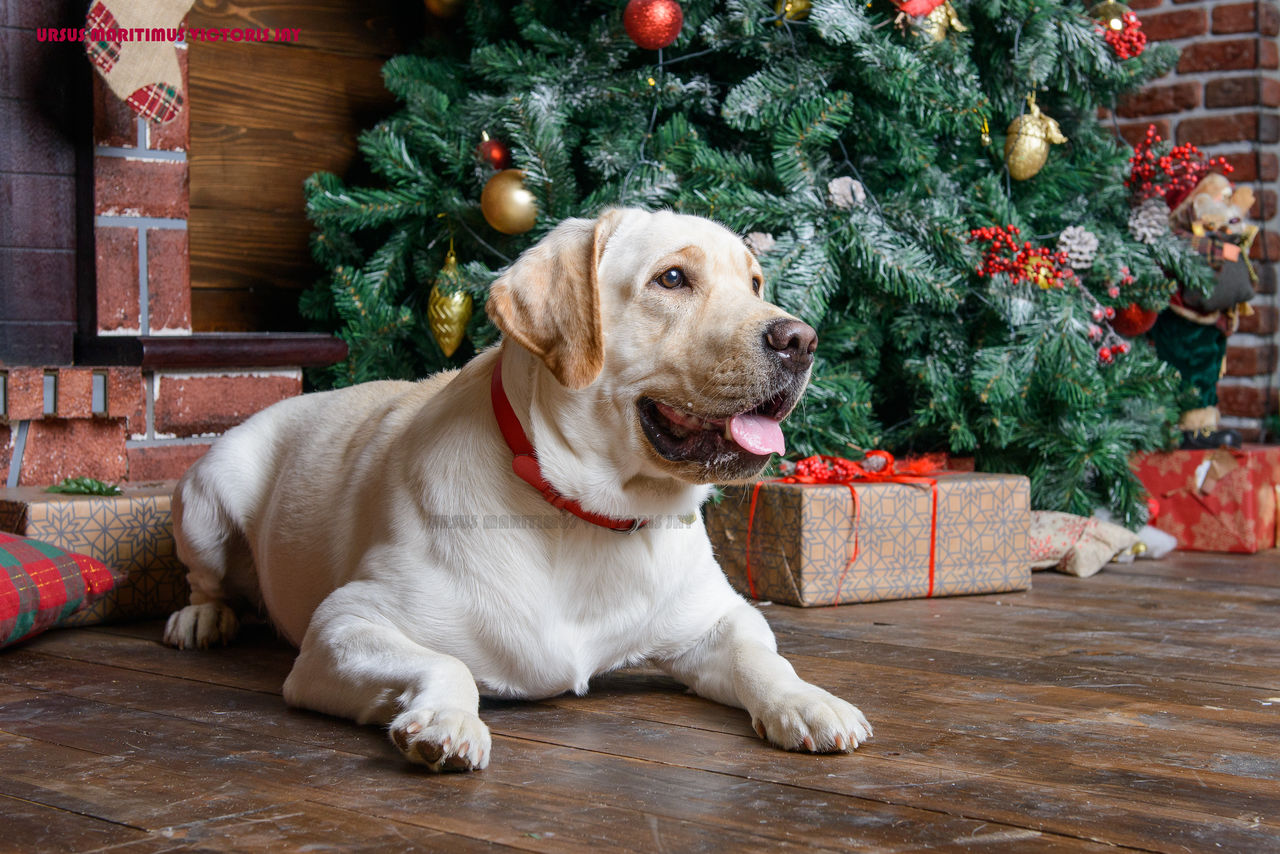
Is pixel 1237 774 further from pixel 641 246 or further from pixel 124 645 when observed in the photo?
pixel 124 645

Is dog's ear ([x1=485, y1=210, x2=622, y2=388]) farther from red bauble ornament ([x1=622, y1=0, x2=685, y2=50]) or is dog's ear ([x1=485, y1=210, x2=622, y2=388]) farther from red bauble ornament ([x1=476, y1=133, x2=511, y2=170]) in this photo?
red bauble ornament ([x1=476, y1=133, x2=511, y2=170])

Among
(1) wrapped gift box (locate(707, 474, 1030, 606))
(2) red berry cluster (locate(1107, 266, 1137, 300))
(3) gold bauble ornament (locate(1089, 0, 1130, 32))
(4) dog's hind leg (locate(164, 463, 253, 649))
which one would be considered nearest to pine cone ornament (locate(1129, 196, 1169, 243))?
(2) red berry cluster (locate(1107, 266, 1137, 300))

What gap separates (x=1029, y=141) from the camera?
10.9 ft

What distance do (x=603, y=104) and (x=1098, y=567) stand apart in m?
1.91

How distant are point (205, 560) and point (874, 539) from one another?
1540 millimetres

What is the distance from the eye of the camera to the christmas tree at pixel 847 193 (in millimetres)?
2949

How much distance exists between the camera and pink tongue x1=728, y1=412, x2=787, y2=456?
1.73 metres

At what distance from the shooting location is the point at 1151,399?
367 cm

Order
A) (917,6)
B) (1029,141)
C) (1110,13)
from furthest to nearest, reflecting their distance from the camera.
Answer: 1. (1110,13)
2. (1029,141)
3. (917,6)

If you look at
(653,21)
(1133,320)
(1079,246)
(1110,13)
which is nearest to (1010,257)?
(1079,246)

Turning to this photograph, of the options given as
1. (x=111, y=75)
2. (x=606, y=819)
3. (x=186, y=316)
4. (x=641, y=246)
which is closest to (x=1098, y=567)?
(x=641, y=246)

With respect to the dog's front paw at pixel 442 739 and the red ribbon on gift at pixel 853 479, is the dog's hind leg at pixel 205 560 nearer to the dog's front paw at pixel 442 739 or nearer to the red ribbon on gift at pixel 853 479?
the dog's front paw at pixel 442 739

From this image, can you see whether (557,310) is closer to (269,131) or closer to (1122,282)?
(269,131)

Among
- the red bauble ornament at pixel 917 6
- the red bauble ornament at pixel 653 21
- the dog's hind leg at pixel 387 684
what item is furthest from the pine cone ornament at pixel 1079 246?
the dog's hind leg at pixel 387 684
